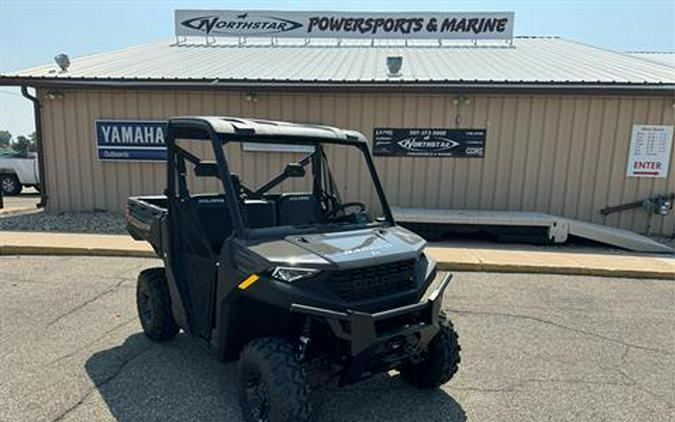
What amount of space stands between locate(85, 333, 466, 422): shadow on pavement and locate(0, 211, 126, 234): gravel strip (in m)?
5.65

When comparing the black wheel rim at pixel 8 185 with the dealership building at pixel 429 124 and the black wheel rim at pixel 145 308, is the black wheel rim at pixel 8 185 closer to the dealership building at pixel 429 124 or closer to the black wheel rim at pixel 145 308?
the dealership building at pixel 429 124

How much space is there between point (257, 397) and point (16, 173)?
18155 millimetres

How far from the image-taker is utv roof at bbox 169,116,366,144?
2.97m

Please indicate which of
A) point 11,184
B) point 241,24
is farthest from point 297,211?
point 11,184

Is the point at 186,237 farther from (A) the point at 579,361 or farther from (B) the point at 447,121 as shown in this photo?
(B) the point at 447,121

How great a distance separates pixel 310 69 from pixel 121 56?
6.35m

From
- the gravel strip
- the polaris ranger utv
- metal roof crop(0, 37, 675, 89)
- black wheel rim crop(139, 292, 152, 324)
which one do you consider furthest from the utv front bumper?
the gravel strip

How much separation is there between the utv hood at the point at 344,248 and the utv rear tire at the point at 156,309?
1694 mm

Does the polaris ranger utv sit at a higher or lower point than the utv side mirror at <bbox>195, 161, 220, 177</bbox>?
lower

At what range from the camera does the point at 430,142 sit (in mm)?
9477

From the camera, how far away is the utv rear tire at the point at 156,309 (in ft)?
12.8

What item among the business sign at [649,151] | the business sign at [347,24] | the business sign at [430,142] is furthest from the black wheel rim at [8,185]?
the business sign at [649,151]

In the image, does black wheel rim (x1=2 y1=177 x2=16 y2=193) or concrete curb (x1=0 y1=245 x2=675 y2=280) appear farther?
black wheel rim (x1=2 y1=177 x2=16 y2=193)

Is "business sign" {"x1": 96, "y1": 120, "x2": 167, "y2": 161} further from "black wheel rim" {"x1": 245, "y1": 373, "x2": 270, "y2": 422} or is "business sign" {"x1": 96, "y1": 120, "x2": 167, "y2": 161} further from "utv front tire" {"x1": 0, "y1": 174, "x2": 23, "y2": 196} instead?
"utv front tire" {"x1": 0, "y1": 174, "x2": 23, "y2": 196}
